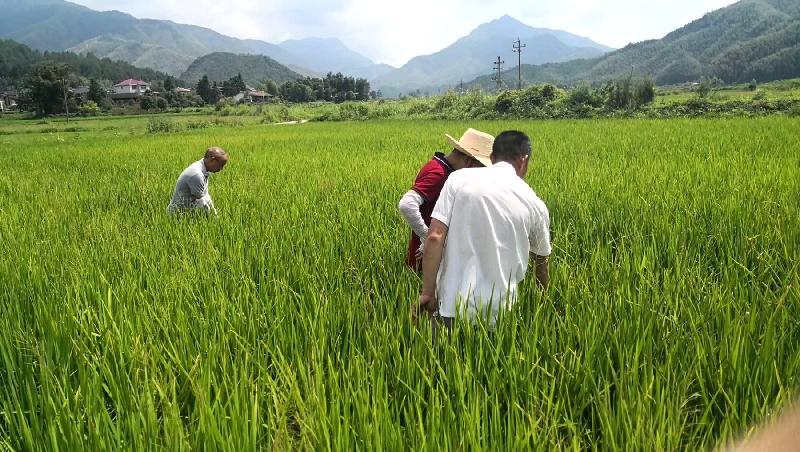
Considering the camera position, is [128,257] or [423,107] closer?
[128,257]

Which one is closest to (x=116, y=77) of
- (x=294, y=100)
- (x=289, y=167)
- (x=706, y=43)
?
(x=294, y=100)

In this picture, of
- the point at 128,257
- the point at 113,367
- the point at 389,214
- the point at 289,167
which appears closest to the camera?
the point at 113,367

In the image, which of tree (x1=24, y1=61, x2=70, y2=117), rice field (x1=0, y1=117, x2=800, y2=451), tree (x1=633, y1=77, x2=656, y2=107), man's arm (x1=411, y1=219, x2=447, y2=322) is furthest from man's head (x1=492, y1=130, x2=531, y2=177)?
tree (x1=24, y1=61, x2=70, y2=117)

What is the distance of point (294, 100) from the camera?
79500 mm

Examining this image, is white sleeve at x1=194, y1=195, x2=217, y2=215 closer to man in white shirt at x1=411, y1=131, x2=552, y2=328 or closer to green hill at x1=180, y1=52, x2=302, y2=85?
man in white shirt at x1=411, y1=131, x2=552, y2=328

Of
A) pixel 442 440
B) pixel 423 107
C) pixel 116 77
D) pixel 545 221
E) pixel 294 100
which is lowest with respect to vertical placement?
pixel 442 440

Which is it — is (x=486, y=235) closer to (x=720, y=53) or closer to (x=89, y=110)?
(x=89, y=110)

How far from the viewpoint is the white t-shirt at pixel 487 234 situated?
6.17 ft

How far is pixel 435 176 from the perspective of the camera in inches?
104

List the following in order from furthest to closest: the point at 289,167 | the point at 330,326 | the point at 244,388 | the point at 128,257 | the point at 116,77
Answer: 1. the point at 116,77
2. the point at 289,167
3. the point at 128,257
4. the point at 330,326
5. the point at 244,388

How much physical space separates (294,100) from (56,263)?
8005 cm

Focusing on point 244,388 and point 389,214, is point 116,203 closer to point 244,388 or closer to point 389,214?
point 389,214

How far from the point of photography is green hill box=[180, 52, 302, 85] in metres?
183

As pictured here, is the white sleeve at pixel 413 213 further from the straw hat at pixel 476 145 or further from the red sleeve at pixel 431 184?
the straw hat at pixel 476 145
